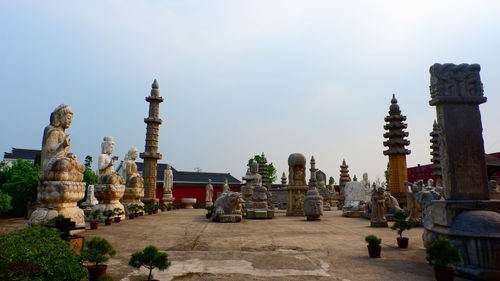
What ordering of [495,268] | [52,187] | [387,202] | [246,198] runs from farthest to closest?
[246,198], [387,202], [52,187], [495,268]

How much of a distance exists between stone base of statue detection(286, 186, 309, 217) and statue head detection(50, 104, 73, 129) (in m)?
11.5

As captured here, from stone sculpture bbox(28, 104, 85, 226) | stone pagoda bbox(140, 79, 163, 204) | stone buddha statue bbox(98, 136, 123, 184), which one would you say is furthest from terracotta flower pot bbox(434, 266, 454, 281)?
stone pagoda bbox(140, 79, 163, 204)

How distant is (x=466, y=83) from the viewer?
5.26 m

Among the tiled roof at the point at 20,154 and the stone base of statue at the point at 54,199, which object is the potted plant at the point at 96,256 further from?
the tiled roof at the point at 20,154

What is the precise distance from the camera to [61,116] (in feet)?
26.9

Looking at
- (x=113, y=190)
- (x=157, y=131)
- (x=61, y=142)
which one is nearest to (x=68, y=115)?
(x=61, y=142)

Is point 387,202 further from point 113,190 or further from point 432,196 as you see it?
point 113,190

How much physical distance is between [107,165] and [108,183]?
2.86ft

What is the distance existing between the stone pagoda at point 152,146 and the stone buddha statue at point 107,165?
28.4ft

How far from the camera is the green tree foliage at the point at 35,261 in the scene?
114 inches

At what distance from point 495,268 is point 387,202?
10.0 meters

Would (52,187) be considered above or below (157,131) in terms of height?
below

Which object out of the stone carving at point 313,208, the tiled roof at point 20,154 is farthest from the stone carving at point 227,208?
the tiled roof at point 20,154

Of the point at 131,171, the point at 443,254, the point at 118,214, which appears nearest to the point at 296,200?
the point at 131,171
